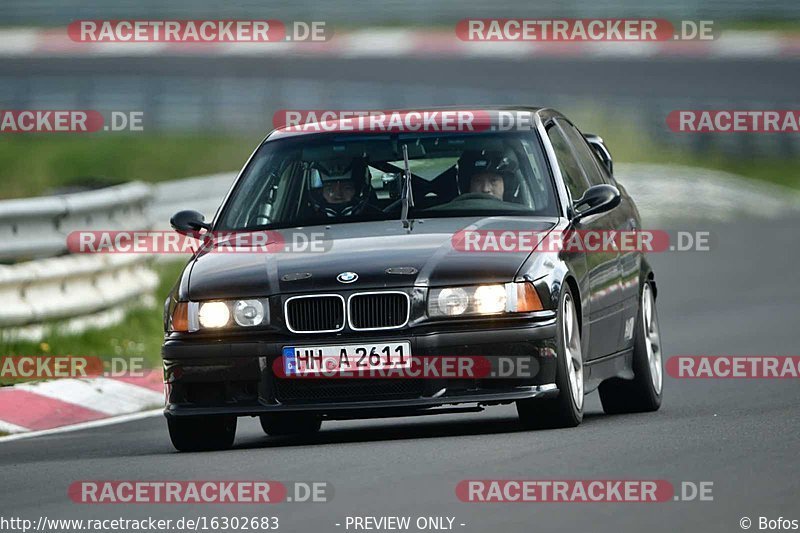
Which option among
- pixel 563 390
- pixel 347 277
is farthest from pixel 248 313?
pixel 563 390

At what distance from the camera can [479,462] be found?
8578 millimetres

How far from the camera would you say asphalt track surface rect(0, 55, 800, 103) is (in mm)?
41781

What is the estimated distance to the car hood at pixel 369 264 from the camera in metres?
9.55

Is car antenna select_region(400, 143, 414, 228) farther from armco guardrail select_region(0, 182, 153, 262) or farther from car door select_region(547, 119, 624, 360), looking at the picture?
armco guardrail select_region(0, 182, 153, 262)

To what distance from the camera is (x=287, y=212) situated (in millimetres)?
10828

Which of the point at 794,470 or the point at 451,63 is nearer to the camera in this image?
the point at 794,470

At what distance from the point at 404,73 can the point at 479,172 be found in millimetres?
32141

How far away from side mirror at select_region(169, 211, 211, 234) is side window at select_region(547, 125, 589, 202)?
1887mm

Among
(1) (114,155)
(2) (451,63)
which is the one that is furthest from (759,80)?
(1) (114,155)

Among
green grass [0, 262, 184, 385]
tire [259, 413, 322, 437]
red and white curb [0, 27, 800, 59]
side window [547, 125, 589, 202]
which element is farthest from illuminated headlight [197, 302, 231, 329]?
red and white curb [0, 27, 800, 59]

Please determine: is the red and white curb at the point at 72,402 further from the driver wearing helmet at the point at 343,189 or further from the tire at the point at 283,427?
the driver wearing helmet at the point at 343,189

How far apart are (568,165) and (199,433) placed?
8.59ft

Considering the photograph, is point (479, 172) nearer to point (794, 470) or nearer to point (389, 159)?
point (389, 159)

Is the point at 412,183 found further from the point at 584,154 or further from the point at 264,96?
the point at 264,96
